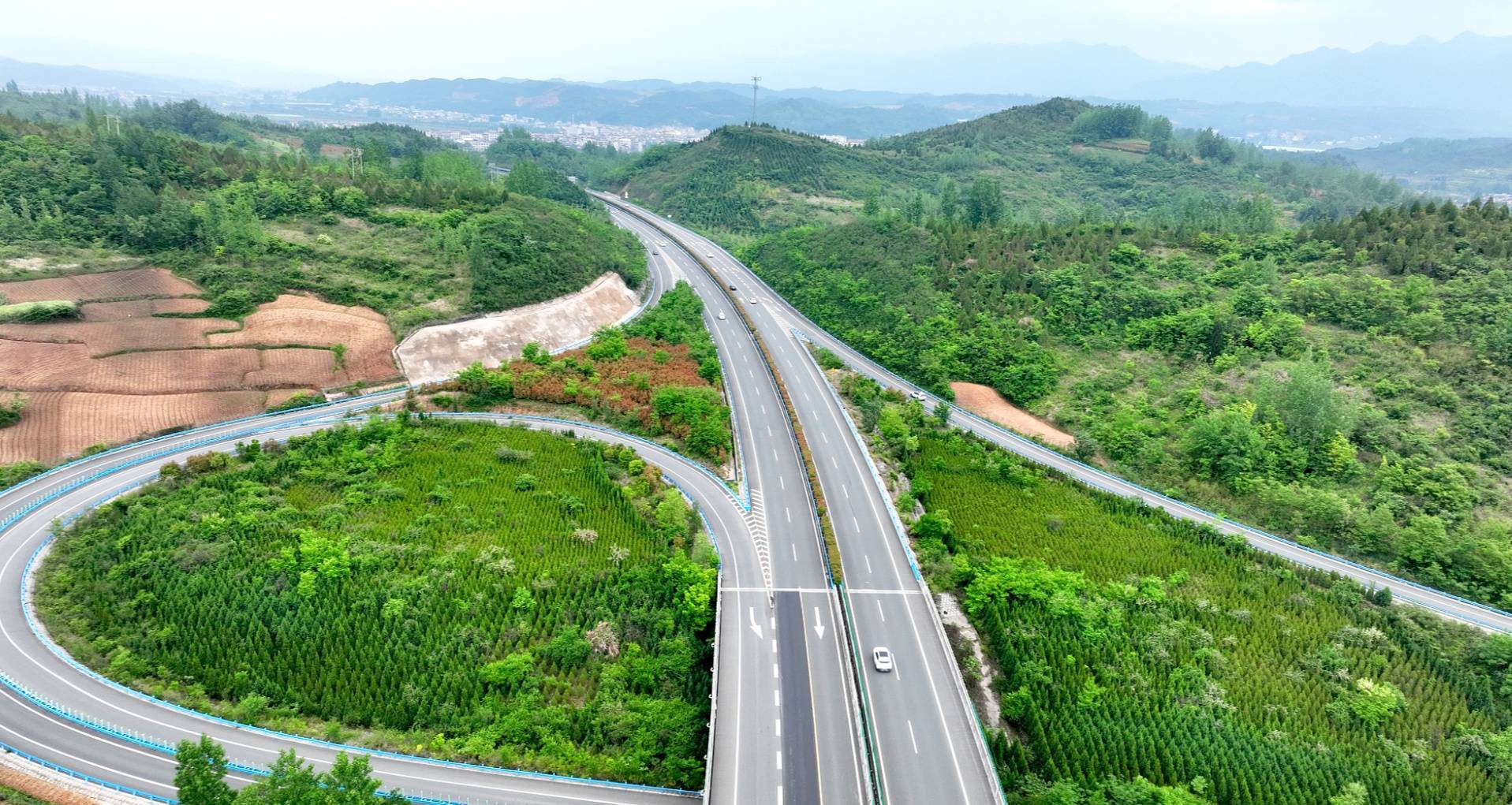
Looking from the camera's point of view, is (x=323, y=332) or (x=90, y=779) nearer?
(x=90, y=779)

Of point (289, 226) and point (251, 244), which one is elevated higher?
point (289, 226)

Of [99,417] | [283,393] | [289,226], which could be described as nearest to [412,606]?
[283,393]

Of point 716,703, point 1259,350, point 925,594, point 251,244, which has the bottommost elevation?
point 716,703

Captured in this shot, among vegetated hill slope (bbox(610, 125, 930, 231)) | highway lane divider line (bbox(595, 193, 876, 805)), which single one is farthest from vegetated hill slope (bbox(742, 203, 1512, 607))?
vegetated hill slope (bbox(610, 125, 930, 231))

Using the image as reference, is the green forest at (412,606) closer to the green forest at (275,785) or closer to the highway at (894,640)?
the green forest at (275,785)

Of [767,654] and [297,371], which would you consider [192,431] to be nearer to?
[297,371]

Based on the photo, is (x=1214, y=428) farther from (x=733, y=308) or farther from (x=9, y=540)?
(x=9, y=540)

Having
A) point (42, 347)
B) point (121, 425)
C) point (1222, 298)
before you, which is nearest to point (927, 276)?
point (1222, 298)
